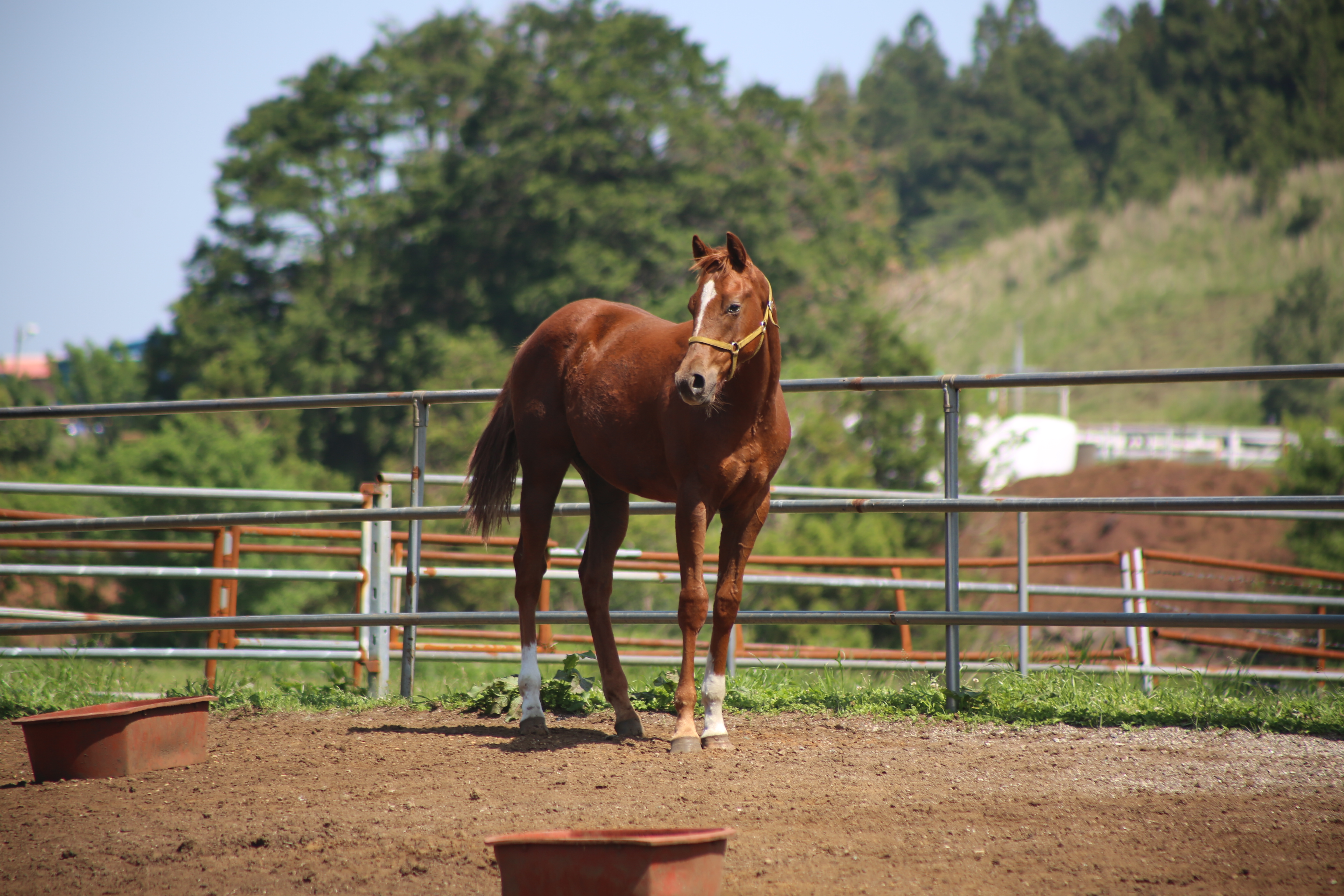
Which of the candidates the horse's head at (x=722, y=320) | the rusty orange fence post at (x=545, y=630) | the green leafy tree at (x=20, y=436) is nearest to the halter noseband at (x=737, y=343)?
the horse's head at (x=722, y=320)

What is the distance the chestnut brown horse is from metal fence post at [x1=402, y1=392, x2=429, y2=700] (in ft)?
1.13

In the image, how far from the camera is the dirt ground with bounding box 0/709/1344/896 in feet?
9.16

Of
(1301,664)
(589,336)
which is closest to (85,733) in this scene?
(589,336)

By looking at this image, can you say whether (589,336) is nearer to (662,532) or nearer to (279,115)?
(662,532)

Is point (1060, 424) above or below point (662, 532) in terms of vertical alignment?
above

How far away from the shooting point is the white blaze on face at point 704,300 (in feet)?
13.0

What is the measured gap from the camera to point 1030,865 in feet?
9.19

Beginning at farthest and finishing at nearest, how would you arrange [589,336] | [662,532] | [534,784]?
[662,532] → [589,336] → [534,784]

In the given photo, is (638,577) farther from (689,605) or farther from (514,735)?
(689,605)

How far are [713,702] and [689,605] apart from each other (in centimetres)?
39

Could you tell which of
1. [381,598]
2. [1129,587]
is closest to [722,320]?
[381,598]

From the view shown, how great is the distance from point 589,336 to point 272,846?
2.47 m

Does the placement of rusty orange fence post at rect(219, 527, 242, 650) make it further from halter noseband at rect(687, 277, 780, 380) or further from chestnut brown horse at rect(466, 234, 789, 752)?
halter noseband at rect(687, 277, 780, 380)

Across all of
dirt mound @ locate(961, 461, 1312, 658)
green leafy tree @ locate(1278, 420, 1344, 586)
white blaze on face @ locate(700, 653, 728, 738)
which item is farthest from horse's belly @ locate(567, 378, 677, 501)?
green leafy tree @ locate(1278, 420, 1344, 586)
